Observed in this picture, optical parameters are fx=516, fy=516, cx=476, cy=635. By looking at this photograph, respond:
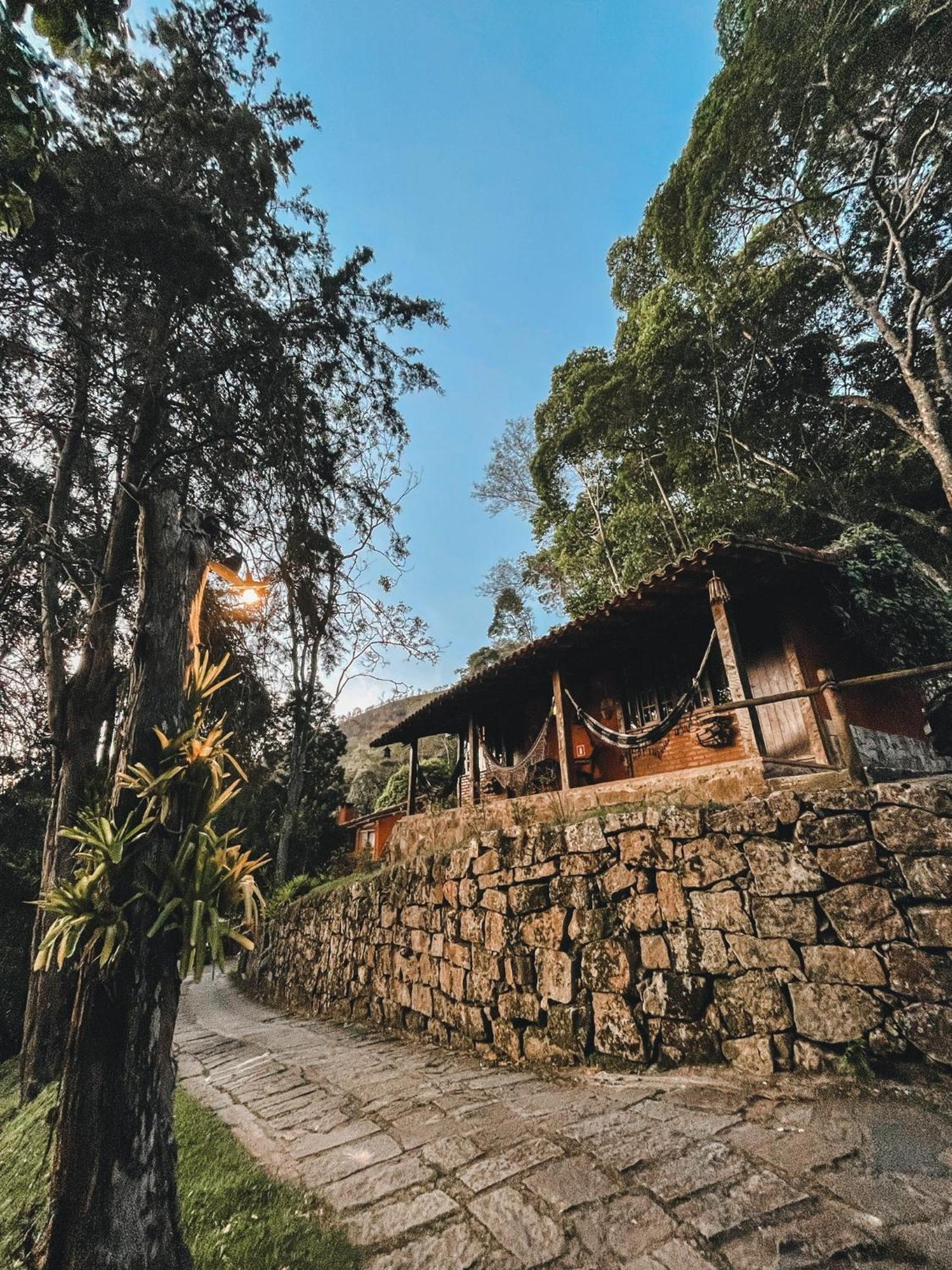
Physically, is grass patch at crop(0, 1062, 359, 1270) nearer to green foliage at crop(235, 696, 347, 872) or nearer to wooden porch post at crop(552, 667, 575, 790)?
wooden porch post at crop(552, 667, 575, 790)

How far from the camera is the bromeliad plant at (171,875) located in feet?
7.06

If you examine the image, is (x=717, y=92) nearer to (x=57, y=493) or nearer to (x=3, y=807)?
(x=57, y=493)

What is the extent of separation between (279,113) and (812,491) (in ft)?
44.1

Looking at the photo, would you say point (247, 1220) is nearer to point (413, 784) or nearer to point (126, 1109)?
point (126, 1109)

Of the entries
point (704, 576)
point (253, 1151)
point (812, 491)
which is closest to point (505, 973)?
point (253, 1151)

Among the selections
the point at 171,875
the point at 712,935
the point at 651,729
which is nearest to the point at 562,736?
the point at 651,729

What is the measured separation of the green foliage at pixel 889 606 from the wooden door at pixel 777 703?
108 centimetres

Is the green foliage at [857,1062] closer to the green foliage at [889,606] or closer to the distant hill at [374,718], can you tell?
the green foliage at [889,606]

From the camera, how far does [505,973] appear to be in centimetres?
526

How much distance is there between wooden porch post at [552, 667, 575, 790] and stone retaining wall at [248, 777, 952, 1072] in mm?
1371

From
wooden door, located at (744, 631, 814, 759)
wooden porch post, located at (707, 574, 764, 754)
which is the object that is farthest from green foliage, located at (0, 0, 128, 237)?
wooden door, located at (744, 631, 814, 759)

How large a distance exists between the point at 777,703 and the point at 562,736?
9.57 feet

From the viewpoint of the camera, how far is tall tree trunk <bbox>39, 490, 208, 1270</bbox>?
191 centimetres

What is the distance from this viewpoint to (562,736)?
7484mm
